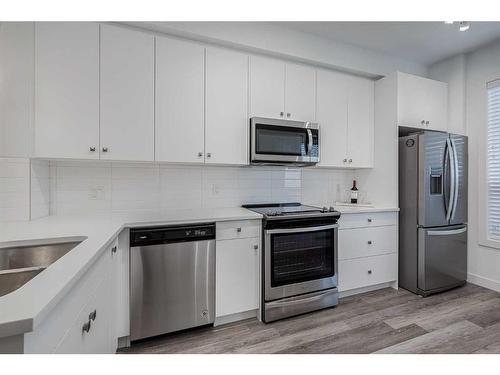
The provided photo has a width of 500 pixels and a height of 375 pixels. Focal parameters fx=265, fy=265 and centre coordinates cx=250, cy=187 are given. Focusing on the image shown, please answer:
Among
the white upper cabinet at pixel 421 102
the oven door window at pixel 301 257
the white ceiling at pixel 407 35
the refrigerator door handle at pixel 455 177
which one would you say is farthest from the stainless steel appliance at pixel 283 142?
the refrigerator door handle at pixel 455 177

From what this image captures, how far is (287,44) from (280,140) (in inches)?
38.4

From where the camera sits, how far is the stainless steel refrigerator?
2.71 m

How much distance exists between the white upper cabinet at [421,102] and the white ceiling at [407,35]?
0.36 m

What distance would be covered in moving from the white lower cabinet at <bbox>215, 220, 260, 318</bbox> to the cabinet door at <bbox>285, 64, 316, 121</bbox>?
122 centimetres

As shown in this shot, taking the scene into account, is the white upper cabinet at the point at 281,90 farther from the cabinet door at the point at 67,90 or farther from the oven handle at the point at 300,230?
the cabinet door at the point at 67,90

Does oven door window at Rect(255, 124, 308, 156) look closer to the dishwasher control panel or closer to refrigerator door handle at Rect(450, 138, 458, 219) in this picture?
the dishwasher control panel

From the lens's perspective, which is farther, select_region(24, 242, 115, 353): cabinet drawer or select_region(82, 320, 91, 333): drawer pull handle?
select_region(82, 320, 91, 333): drawer pull handle

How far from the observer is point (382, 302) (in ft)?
8.58

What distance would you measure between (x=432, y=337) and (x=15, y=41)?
3.68 meters

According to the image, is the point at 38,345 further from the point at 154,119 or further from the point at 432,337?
the point at 432,337

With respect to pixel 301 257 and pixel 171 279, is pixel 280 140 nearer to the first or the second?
pixel 301 257

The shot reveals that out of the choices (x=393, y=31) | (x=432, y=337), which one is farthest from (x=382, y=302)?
(x=393, y=31)

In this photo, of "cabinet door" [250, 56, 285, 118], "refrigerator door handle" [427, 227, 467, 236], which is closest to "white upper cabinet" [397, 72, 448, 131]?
"refrigerator door handle" [427, 227, 467, 236]
